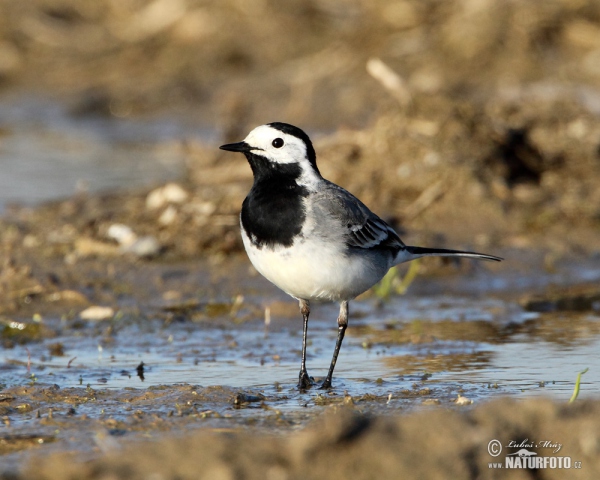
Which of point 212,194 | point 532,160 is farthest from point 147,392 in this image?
point 532,160

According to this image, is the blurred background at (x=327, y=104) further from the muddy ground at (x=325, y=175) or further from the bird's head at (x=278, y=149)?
the bird's head at (x=278, y=149)

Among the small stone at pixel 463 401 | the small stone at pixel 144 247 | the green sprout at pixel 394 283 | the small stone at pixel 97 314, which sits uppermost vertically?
the small stone at pixel 144 247

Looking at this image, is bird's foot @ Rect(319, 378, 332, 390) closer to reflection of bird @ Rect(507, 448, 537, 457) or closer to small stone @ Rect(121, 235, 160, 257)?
reflection of bird @ Rect(507, 448, 537, 457)

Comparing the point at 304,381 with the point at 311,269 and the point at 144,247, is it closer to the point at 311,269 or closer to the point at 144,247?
the point at 311,269

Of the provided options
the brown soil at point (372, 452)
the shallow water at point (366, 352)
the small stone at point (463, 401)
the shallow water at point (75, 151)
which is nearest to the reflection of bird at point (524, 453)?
the brown soil at point (372, 452)

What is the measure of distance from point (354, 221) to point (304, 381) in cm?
100

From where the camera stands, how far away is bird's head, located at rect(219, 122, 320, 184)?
616cm

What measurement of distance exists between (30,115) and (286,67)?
4374 mm

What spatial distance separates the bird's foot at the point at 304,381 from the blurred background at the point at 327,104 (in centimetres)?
305

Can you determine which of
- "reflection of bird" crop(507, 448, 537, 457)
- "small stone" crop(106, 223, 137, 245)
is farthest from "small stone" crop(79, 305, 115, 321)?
"reflection of bird" crop(507, 448, 537, 457)

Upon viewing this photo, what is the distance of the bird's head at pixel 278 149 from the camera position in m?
6.16

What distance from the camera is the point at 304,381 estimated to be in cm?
591

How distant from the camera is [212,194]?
32.7 ft

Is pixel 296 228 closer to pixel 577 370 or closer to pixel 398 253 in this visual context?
pixel 398 253
